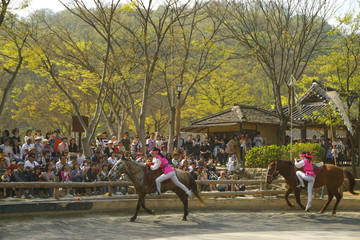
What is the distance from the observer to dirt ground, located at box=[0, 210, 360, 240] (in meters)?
10.9

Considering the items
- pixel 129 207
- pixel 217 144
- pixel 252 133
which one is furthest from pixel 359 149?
pixel 129 207

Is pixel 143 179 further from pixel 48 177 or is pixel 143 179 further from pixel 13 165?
pixel 13 165

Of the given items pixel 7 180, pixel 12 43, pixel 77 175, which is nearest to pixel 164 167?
pixel 77 175

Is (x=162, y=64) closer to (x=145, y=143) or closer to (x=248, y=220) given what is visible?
(x=145, y=143)

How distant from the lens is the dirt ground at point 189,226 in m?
10.9

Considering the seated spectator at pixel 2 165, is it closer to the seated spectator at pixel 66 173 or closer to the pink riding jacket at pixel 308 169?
the seated spectator at pixel 66 173

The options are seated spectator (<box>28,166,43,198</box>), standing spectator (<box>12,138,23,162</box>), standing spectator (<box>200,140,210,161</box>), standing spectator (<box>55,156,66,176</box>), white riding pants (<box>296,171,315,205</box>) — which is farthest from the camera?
standing spectator (<box>200,140,210,161</box>)

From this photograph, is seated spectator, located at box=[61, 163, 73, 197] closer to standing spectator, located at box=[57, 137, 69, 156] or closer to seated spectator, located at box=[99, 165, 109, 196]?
seated spectator, located at box=[99, 165, 109, 196]

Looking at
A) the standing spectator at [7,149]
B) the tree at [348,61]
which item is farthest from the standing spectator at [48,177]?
the tree at [348,61]

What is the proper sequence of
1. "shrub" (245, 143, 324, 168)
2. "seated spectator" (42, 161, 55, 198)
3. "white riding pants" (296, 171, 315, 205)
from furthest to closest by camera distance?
"shrub" (245, 143, 324, 168)
"white riding pants" (296, 171, 315, 205)
"seated spectator" (42, 161, 55, 198)

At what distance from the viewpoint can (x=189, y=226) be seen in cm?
1266

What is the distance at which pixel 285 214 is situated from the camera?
1552cm

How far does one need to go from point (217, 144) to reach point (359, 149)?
893 cm

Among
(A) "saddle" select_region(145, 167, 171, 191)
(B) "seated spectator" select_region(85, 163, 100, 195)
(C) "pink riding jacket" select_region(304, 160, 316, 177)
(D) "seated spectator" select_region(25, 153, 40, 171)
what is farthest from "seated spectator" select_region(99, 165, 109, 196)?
(C) "pink riding jacket" select_region(304, 160, 316, 177)
